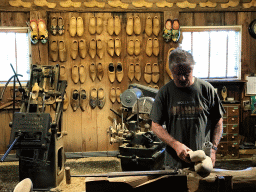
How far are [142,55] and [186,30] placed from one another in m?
0.99

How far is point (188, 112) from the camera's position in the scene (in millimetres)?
2051

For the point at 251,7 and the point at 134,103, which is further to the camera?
the point at 251,7

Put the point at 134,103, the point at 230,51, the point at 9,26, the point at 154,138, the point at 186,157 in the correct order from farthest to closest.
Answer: the point at 230,51 < the point at 9,26 < the point at 134,103 < the point at 154,138 < the point at 186,157

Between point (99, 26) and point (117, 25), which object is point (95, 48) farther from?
point (117, 25)

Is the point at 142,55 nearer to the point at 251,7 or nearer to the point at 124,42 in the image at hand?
the point at 124,42

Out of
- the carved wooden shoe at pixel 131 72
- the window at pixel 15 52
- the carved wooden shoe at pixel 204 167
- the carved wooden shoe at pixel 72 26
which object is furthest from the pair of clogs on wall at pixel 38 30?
the carved wooden shoe at pixel 204 167

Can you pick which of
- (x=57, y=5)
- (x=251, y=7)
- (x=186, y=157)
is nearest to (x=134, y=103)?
(x=57, y=5)

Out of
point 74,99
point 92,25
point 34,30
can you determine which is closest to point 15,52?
point 34,30

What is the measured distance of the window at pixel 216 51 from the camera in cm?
567

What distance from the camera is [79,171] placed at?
15.5 feet

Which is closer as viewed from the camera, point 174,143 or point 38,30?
point 174,143

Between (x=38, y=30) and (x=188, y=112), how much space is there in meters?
4.03

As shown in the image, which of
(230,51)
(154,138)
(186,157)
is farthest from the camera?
(230,51)

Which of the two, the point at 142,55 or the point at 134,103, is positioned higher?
the point at 142,55
